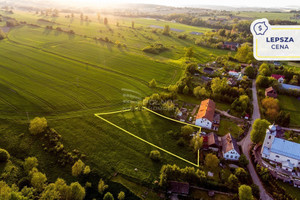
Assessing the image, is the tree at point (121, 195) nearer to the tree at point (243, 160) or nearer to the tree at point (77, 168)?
the tree at point (77, 168)

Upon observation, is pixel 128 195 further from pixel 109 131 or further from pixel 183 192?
pixel 109 131

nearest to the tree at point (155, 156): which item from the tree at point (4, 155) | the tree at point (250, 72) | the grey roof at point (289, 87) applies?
the tree at point (4, 155)

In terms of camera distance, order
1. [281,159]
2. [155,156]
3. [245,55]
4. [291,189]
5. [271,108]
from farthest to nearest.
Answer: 1. [245,55]
2. [271,108]
3. [281,159]
4. [155,156]
5. [291,189]

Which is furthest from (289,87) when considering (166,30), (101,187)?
(166,30)

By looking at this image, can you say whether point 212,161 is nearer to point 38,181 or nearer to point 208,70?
point 38,181

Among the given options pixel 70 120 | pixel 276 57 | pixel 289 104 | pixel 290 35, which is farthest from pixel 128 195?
pixel 289 104

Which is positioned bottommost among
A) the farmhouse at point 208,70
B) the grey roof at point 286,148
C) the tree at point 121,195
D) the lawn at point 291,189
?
the lawn at point 291,189

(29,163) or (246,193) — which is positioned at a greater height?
(29,163)
